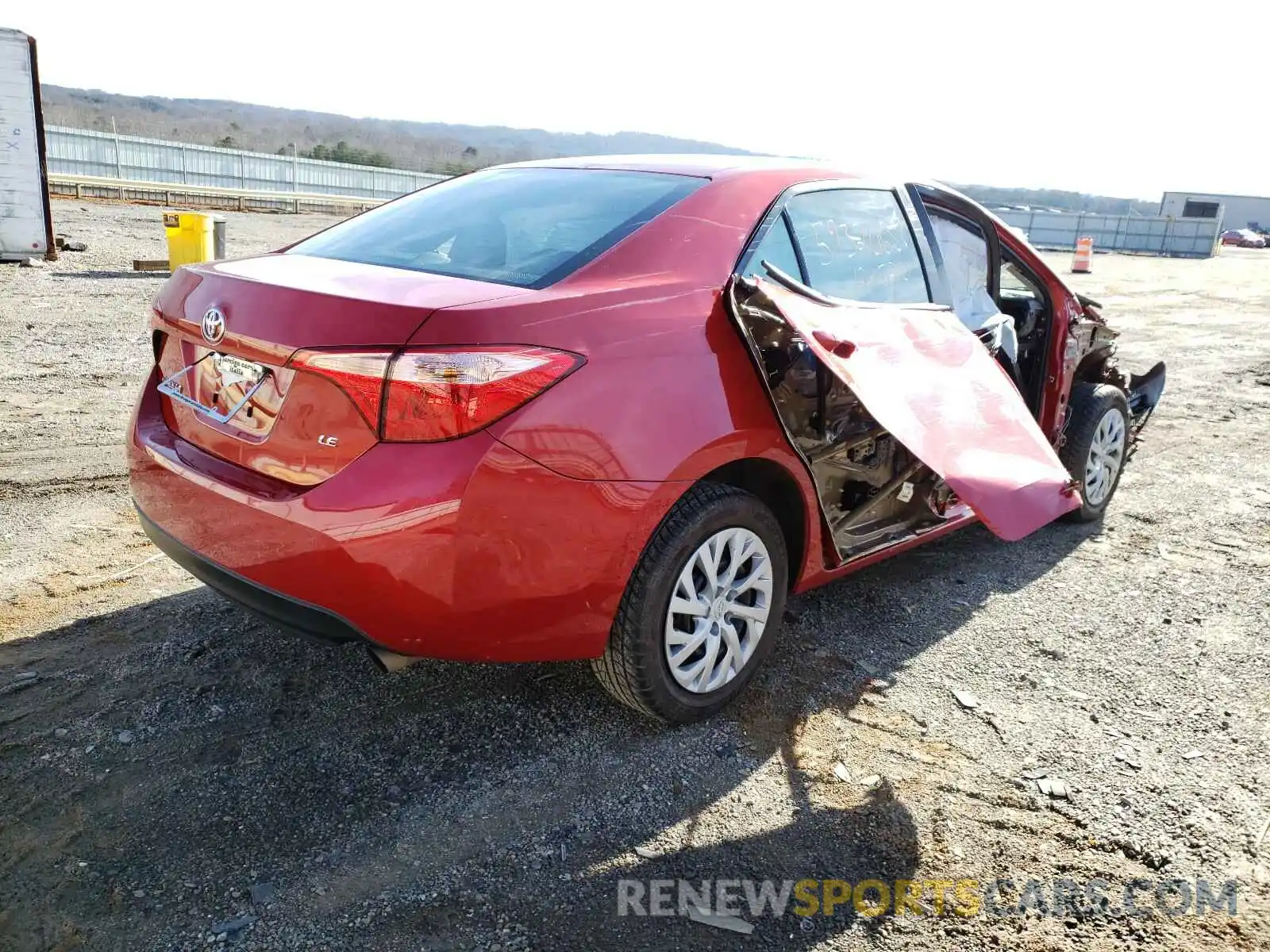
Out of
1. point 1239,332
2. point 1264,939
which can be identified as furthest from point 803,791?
point 1239,332

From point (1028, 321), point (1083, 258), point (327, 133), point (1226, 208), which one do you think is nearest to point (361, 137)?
point (327, 133)

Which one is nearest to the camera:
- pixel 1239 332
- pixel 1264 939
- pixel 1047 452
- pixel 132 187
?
pixel 1264 939

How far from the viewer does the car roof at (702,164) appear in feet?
11.2

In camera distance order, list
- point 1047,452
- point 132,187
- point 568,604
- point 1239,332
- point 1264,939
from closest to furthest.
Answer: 1. point 1264,939
2. point 568,604
3. point 1047,452
4. point 1239,332
5. point 132,187

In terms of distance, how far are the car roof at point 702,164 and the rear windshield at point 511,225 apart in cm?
7

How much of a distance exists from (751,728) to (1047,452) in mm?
1650

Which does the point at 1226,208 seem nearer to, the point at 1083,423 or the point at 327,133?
the point at 1083,423

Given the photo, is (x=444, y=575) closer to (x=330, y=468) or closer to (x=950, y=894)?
(x=330, y=468)

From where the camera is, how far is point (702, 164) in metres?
3.52

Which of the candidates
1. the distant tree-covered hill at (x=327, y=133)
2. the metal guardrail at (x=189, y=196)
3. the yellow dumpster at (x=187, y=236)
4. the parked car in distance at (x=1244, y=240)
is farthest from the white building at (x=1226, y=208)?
the yellow dumpster at (x=187, y=236)

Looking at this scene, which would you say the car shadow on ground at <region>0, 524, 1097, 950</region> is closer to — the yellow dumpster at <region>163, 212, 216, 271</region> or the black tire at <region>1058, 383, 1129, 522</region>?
the black tire at <region>1058, 383, 1129, 522</region>

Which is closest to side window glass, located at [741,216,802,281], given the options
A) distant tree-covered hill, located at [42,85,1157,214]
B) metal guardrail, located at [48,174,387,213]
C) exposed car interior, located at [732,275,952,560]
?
exposed car interior, located at [732,275,952,560]

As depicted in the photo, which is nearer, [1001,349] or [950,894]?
[950,894]

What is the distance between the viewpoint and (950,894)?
248 centimetres
